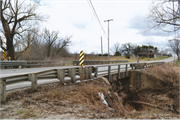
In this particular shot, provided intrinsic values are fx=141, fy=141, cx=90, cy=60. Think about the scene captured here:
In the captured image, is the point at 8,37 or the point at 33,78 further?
the point at 8,37

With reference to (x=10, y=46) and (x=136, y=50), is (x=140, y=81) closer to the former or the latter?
(x=10, y=46)

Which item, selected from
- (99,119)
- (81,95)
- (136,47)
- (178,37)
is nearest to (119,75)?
(178,37)

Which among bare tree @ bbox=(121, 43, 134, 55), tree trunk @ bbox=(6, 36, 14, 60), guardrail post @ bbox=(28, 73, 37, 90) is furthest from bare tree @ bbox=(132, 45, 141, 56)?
guardrail post @ bbox=(28, 73, 37, 90)

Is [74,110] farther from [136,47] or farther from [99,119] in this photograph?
[136,47]

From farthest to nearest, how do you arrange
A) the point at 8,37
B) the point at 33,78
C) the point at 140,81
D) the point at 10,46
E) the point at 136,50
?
the point at 136,50, the point at 10,46, the point at 8,37, the point at 140,81, the point at 33,78

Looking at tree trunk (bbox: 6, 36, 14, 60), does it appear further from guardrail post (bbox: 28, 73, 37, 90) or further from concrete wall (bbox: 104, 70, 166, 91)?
guardrail post (bbox: 28, 73, 37, 90)

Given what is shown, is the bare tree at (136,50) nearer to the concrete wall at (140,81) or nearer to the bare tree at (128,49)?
the bare tree at (128,49)

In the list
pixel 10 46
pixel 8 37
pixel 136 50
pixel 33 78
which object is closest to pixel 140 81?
pixel 33 78

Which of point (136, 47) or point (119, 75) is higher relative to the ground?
point (136, 47)

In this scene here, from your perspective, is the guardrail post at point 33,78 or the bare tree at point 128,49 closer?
the guardrail post at point 33,78

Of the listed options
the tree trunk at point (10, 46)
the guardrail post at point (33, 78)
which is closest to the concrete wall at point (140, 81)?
the guardrail post at point (33, 78)

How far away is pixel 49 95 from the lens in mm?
5469

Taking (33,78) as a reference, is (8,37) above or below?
above

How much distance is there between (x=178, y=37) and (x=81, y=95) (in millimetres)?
10976
